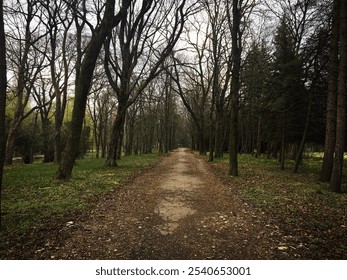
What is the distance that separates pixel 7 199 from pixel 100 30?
6554 millimetres

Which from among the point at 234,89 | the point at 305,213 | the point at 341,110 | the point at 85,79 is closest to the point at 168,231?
the point at 305,213

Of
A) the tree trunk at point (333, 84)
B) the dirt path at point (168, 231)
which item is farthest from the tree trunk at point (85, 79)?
the tree trunk at point (333, 84)

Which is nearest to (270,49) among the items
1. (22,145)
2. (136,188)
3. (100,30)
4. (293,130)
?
(293,130)

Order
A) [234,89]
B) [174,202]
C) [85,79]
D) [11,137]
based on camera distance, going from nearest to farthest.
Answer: [174,202] → [85,79] → [234,89] → [11,137]

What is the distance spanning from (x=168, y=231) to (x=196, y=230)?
620 mm

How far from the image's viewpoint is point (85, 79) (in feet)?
30.1

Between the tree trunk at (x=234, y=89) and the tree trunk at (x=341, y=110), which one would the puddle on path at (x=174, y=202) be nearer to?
the tree trunk at (x=234, y=89)

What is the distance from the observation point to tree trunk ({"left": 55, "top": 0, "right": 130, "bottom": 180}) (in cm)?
889

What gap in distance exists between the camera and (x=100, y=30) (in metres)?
8.91

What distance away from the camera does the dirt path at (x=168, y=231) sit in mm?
4227

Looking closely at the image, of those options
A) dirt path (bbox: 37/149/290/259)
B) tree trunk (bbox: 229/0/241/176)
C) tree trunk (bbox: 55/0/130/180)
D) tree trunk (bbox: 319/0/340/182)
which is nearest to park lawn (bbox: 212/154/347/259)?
dirt path (bbox: 37/149/290/259)

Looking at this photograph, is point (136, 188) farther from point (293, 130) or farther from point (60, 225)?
point (293, 130)

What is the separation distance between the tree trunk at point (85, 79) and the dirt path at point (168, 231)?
2.98 meters

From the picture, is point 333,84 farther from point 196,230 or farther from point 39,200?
point 39,200
